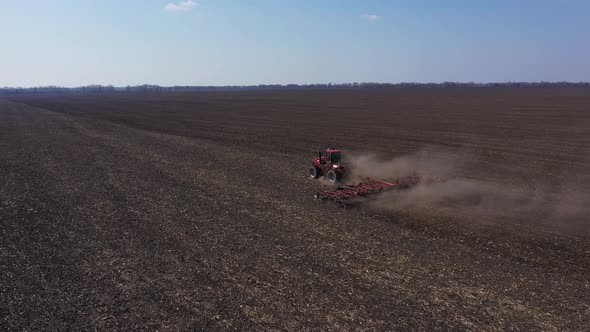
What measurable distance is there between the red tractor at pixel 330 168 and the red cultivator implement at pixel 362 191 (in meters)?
1.69

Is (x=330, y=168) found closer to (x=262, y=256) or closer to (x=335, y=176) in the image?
(x=335, y=176)

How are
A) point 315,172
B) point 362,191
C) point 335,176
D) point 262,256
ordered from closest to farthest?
point 262,256
point 362,191
point 335,176
point 315,172

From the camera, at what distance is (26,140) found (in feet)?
121

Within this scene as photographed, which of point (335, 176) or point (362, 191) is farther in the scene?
point (335, 176)

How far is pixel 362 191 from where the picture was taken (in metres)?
17.8

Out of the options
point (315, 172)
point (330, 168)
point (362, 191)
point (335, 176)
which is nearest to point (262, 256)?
point (362, 191)

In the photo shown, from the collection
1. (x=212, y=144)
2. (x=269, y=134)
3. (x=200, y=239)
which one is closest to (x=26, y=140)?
(x=212, y=144)

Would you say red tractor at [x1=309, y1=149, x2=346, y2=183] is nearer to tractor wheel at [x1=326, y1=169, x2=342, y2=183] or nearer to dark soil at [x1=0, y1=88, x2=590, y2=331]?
tractor wheel at [x1=326, y1=169, x2=342, y2=183]

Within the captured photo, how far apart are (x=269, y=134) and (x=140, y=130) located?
47.8ft

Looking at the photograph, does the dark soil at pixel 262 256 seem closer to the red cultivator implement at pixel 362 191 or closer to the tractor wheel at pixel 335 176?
the red cultivator implement at pixel 362 191

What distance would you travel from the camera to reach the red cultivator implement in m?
17.6

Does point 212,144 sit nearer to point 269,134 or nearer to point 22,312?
point 269,134

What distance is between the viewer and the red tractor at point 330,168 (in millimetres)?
20656

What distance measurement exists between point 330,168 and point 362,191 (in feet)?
11.8
